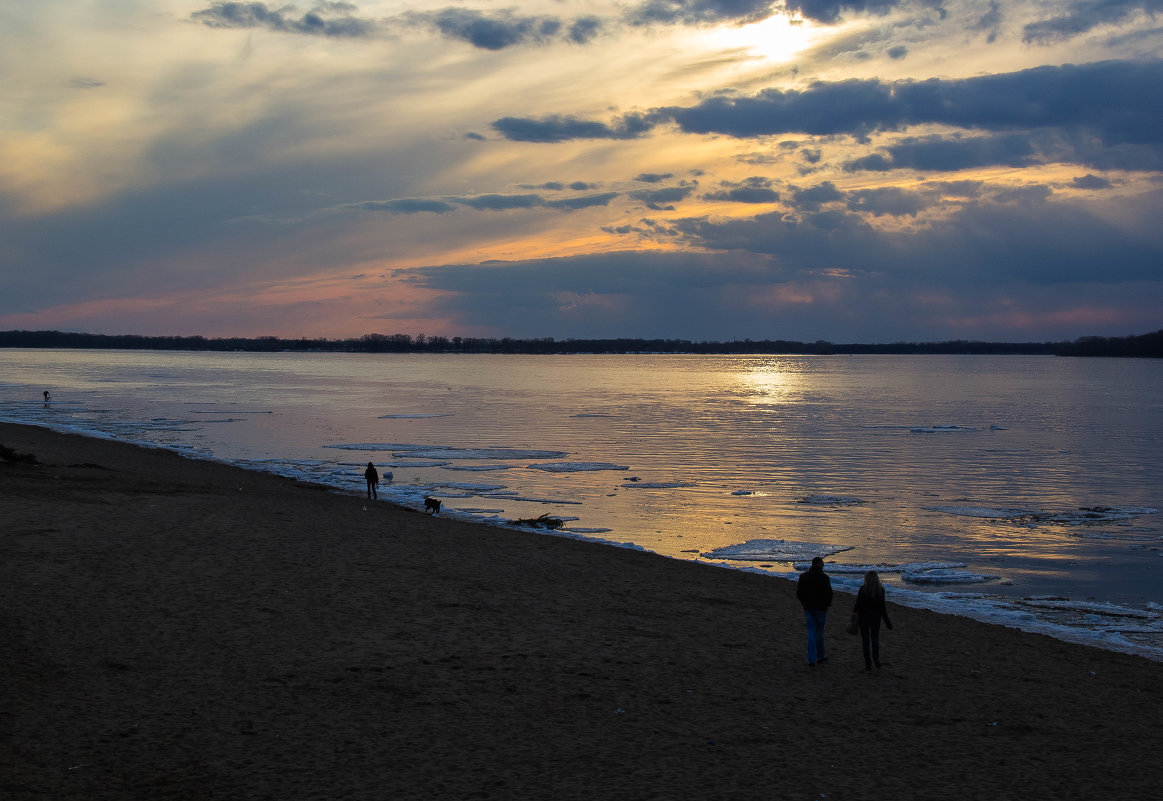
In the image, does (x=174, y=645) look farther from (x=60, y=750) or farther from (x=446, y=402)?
(x=446, y=402)

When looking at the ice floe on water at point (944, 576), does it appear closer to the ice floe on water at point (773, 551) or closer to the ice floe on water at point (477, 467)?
the ice floe on water at point (773, 551)

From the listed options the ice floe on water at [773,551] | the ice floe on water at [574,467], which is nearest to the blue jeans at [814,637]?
the ice floe on water at [773,551]

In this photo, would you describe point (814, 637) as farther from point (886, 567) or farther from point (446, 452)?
point (446, 452)

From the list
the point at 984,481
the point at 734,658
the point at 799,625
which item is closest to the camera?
the point at 734,658

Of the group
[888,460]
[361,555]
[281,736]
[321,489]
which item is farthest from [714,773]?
[888,460]

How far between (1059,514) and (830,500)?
7.42 m

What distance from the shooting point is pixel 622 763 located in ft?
33.1

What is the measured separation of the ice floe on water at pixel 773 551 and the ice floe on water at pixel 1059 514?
8.39m

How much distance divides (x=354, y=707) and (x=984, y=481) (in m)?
35.0

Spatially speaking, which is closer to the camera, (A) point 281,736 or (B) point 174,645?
(A) point 281,736

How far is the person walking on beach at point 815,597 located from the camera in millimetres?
12906

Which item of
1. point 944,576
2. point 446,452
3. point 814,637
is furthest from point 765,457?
point 814,637

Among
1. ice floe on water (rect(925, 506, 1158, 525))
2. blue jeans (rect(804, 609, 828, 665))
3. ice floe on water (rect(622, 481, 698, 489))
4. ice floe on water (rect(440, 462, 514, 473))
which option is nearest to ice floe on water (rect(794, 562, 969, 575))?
ice floe on water (rect(925, 506, 1158, 525))

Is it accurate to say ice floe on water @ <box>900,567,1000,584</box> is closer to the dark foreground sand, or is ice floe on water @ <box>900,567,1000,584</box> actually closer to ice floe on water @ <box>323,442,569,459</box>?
the dark foreground sand
